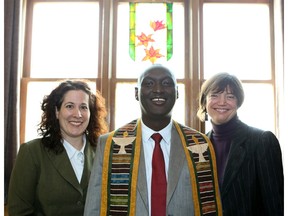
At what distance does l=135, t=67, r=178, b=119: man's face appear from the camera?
1528mm

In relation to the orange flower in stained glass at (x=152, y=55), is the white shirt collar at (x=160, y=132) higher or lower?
lower

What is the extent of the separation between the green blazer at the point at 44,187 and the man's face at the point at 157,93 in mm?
588

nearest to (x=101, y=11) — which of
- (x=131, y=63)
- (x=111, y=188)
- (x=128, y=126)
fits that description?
(x=131, y=63)

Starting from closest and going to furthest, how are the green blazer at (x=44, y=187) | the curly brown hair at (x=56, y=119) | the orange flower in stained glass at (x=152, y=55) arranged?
the green blazer at (x=44, y=187) < the curly brown hair at (x=56, y=119) < the orange flower in stained glass at (x=152, y=55)

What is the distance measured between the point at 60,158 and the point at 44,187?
174mm

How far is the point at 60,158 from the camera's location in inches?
74.2

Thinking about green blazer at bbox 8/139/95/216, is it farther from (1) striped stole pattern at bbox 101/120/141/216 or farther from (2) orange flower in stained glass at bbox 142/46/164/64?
(2) orange flower in stained glass at bbox 142/46/164/64

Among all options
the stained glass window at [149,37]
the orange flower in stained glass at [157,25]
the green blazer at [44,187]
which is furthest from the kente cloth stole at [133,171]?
the orange flower in stained glass at [157,25]

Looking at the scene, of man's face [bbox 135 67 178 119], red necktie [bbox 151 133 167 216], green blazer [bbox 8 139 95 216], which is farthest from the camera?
green blazer [bbox 8 139 95 216]

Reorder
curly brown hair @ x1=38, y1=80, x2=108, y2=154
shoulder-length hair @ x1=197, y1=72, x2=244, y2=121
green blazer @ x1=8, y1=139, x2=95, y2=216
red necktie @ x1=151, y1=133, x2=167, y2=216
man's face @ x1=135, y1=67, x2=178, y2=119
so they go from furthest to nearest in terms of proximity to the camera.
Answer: shoulder-length hair @ x1=197, y1=72, x2=244, y2=121
curly brown hair @ x1=38, y1=80, x2=108, y2=154
green blazer @ x1=8, y1=139, x2=95, y2=216
man's face @ x1=135, y1=67, x2=178, y2=119
red necktie @ x1=151, y1=133, x2=167, y2=216

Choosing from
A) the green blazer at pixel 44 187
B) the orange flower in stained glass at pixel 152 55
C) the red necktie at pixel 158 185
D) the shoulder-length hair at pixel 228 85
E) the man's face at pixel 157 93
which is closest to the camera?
the red necktie at pixel 158 185

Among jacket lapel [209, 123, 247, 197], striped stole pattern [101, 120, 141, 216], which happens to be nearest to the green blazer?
striped stole pattern [101, 120, 141, 216]

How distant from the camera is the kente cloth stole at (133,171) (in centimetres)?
155

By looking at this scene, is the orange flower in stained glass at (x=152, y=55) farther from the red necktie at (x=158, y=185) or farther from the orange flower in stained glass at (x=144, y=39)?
the red necktie at (x=158, y=185)
